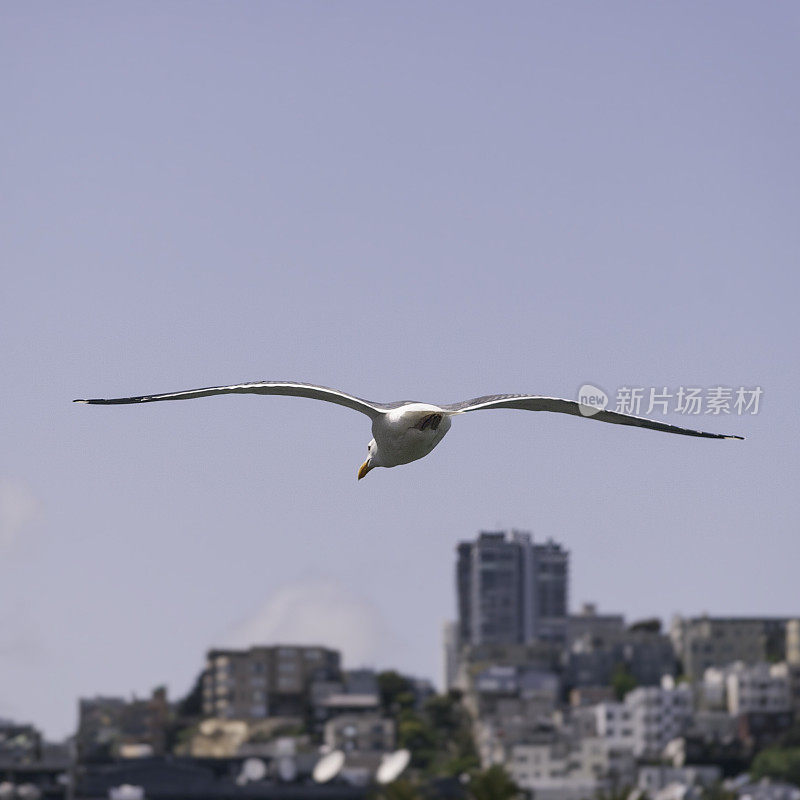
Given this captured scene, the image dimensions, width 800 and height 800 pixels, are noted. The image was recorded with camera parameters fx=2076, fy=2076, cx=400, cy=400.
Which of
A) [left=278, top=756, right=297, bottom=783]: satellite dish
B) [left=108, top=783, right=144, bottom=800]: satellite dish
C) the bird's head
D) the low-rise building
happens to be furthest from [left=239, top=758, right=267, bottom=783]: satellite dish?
the bird's head

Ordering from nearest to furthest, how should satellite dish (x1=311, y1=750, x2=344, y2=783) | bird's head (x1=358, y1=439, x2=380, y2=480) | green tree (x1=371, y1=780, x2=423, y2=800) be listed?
bird's head (x1=358, y1=439, x2=380, y2=480) → green tree (x1=371, y1=780, x2=423, y2=800) → satellite dish (x1=311, y1=750, x2=344, y2=783)

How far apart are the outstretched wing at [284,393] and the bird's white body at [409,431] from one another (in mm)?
243

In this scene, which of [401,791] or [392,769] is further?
[392,769]

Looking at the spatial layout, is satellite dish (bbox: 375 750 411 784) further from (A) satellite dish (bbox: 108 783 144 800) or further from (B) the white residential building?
(B) the white residential building

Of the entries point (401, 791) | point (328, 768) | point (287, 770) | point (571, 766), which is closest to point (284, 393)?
point (401, 791)

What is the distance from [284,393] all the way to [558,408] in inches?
171

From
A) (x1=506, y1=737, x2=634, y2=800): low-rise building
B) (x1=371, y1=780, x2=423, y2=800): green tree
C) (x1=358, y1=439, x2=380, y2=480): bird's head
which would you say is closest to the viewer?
(x1=358, y1=439, x2=380, y2=480): bird's head

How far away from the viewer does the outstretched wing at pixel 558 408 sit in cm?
3072

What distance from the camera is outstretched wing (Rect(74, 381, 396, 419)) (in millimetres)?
29984

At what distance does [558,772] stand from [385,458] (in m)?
160

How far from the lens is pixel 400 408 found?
30547mm

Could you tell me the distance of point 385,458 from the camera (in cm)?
3152

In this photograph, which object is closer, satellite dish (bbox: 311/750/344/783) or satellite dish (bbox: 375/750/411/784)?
satellite dish (bbox: 375/750/411/784)

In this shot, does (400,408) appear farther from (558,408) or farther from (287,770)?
(287,770)
